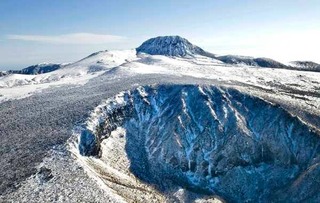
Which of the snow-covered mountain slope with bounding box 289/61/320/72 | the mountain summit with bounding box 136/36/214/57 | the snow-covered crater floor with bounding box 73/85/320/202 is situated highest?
the mountain summit with bounding box 136/36/214/57

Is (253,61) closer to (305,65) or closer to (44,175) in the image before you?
(305,65)

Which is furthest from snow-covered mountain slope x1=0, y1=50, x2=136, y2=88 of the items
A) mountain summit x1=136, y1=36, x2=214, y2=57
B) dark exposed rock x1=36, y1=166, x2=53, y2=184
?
dark exposed rock x1=36, y1=166, x2=53, y2=184

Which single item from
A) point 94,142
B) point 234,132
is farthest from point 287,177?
point 94,142

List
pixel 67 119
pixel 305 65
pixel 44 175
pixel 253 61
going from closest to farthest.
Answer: pixel 44 175 < pixel 67 119 < pixel 253 61 < pixel 305 65

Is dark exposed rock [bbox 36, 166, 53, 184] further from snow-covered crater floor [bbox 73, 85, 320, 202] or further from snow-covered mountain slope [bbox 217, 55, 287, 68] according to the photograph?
snow-covered mountain slope [bbox 217, 55, 287, 68]

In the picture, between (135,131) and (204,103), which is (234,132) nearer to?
(204,103)

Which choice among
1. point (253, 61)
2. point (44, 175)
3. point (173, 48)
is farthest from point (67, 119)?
point (173, 48)
